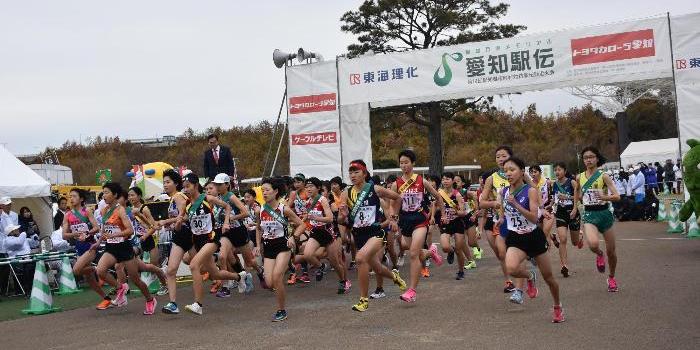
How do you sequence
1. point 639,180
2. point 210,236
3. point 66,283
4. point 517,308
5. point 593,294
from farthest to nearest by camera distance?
point 639,180
point 66,283
point 210,236
point 593,294
point 517,308

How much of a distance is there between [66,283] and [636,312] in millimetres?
10520

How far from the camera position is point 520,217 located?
7.97 m

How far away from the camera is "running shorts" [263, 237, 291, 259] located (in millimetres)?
9406

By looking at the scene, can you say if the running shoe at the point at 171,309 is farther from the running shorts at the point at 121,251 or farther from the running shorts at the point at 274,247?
the running shorts at the point at 274,247

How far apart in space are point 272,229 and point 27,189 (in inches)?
361

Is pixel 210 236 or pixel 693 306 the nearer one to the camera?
pixel 693 306

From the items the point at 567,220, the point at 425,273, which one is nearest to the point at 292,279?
the point at 425,273

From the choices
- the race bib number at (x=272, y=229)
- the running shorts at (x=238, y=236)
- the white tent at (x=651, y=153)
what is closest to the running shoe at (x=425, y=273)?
the running shorts at (x=238, y=236)

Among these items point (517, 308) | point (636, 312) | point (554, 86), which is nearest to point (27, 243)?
point (517, 308)

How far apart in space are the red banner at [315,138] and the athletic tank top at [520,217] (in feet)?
42.5

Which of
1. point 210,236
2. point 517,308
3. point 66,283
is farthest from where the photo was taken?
point 66,283

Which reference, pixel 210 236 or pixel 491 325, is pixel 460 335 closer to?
pixel 491 325

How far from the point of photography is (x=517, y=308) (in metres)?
8.92

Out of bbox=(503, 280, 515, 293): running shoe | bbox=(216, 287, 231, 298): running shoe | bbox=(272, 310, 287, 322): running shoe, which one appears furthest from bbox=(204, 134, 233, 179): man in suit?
bbox=(503, 280, 515, 293): running shoe
